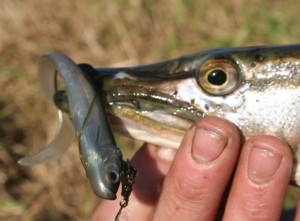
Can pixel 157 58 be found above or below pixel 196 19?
below

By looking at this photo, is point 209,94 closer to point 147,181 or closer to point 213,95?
point 213,95

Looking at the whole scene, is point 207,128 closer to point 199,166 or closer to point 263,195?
point 199,166

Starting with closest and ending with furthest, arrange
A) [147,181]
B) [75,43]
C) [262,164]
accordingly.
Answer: [262,164] < [147,181] < [75,43]

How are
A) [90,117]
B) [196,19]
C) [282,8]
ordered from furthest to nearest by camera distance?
1. [282,8]
2. [196,19]
3. [90,117]

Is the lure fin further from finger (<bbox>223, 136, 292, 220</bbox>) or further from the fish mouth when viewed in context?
finger (<bbox>223, 136, 292, 220</bbox>)

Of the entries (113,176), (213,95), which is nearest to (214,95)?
(213,95)

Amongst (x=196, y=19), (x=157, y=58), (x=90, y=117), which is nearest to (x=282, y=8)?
(x=196, y=19)

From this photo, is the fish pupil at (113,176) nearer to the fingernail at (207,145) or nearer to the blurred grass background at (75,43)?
the fingernail at (207,145)
